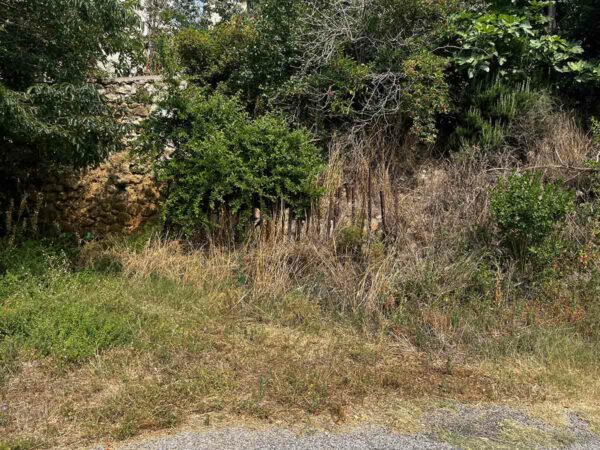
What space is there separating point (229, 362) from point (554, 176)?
5423 millimetres

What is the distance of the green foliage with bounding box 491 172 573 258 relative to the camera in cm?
632

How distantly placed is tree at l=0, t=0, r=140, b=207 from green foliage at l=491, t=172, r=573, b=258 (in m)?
4.55

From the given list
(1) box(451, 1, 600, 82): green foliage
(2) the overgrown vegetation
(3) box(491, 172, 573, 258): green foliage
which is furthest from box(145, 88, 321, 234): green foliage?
(1) box(451, 1, 600, 82): green foliage

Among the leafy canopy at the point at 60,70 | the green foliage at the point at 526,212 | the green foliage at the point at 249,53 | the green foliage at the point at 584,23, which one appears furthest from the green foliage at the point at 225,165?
the green foliage at the point at 584,23

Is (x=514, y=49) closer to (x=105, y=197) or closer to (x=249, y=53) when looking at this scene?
(x=249, y=53)

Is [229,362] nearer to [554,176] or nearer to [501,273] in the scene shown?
[501,273]

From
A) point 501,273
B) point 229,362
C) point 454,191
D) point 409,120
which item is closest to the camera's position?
point 229,362

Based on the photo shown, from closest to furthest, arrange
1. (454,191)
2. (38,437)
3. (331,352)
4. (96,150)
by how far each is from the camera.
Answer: (38,437), (331,352), (96,150), (454,191)

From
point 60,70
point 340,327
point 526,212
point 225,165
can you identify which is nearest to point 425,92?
point 526,212

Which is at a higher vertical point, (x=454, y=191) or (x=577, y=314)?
(x=454, y=191)

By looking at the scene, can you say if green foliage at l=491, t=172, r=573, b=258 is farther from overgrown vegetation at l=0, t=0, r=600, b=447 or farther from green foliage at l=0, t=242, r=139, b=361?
green foliage at l=0, t=242, r=139, b=361

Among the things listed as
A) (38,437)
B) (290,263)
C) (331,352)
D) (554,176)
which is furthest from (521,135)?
(38,437)

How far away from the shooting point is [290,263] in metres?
6.91

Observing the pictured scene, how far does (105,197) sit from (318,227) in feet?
10.3
